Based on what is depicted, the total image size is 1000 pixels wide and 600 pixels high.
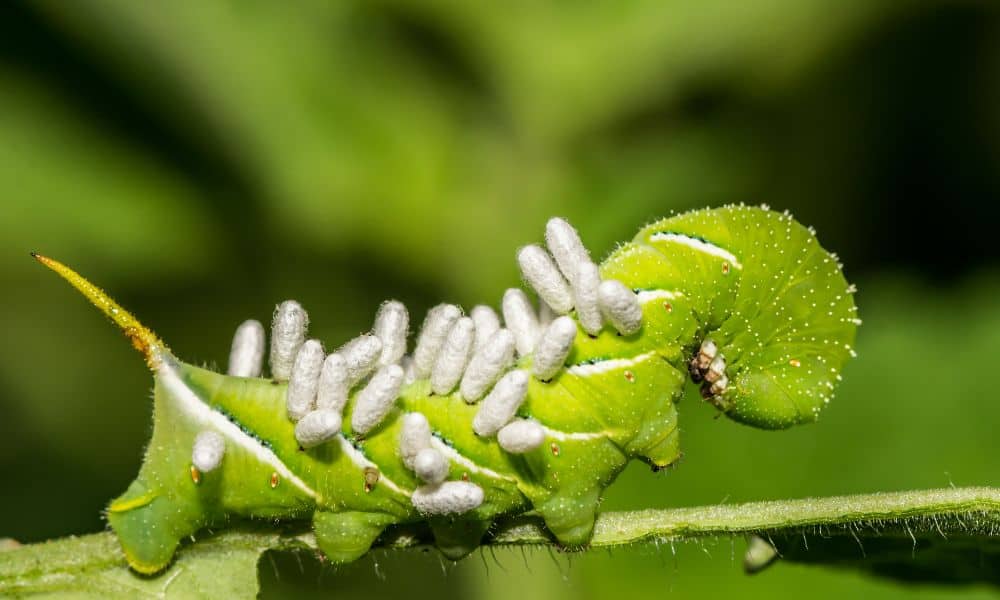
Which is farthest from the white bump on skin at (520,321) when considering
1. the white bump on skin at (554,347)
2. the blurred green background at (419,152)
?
the blurred green background at (419,152)

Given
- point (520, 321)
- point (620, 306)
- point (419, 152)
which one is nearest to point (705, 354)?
point (620, 306)

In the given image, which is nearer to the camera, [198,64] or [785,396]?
[785,396]

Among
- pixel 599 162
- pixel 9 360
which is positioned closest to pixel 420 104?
pixel 599 162

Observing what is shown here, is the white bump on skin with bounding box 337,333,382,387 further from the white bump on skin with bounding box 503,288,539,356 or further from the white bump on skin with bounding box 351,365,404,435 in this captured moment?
the white bump on skin with bounding box 503,288,539,356

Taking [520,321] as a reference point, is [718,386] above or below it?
below

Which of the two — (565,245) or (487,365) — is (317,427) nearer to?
(487,365)

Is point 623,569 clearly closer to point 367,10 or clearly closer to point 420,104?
point 420,104
